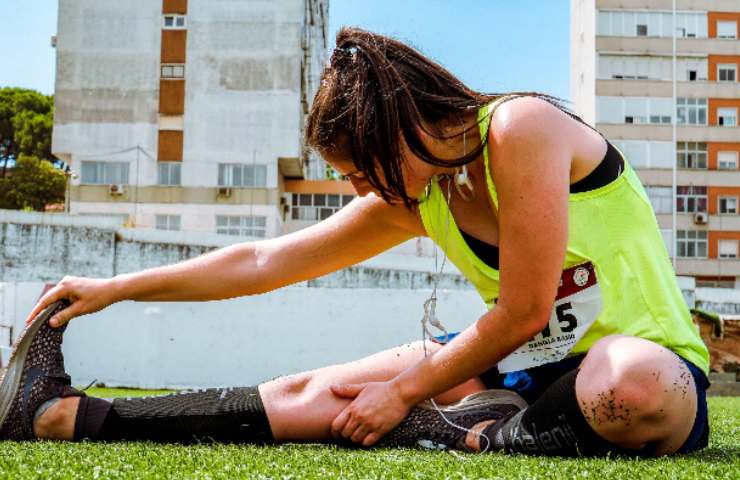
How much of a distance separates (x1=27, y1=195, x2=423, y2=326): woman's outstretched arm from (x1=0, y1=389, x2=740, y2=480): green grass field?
51cm

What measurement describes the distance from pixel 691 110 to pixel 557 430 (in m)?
34.5

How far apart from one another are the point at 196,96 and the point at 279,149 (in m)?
3.36

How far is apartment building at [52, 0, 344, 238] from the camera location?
30484mm

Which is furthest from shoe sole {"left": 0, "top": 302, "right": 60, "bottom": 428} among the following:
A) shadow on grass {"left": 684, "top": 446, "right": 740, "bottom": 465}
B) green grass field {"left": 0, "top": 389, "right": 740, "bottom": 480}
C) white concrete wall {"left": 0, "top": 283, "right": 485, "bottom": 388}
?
white concrete wall {"left": 0, "top": 283, "right": 485, "bottom": 388}

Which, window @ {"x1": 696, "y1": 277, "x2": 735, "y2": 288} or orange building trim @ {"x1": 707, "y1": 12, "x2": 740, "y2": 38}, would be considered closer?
window @ {"x1": 696, "y1": 277, "x2": 735, "y2": 288}

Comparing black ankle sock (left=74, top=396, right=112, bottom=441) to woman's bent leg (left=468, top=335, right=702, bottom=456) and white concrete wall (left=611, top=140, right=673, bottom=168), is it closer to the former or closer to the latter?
woman's bent leg (left=468, top=335, right=702, bottom=456)

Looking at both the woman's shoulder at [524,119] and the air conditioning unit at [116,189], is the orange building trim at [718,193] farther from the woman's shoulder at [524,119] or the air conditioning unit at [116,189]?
the woman's shoulder at [524,119]

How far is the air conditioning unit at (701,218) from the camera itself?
33.1m

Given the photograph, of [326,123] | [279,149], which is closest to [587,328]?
[326,123]

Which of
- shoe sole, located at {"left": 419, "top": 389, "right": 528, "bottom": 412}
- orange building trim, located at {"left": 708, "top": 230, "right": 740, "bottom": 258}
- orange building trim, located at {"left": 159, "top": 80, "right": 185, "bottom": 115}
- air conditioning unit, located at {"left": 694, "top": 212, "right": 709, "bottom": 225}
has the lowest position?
shoe sole, located at {"left": 419, "top": 389, "right": 528, "bottom": 412}

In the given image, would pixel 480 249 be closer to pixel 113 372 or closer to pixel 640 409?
pixel 640 409

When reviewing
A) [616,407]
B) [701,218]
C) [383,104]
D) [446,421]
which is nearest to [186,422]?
[446,421]

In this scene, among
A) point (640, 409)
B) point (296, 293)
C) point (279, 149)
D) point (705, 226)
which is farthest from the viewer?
point (705, 226)

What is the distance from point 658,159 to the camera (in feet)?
110
